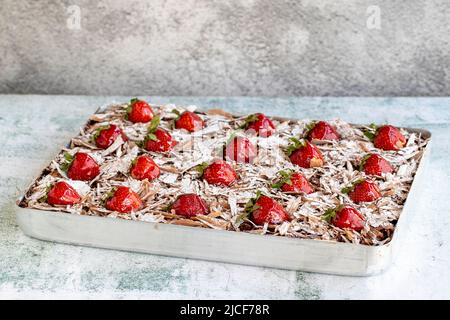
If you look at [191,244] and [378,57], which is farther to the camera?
[378,57]

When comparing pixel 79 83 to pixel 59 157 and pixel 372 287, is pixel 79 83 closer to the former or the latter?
pixel 59 157

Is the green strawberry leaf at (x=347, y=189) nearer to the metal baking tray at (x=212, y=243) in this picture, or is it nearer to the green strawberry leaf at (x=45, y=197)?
the metal baking tray at (x=212, y=243)

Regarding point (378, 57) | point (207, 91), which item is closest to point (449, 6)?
point (378, 57)

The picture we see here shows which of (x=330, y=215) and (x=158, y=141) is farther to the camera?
(x=158, y=141)

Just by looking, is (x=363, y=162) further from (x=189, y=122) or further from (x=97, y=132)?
(x=97, y=132)

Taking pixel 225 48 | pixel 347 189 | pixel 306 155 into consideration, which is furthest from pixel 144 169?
pixel 225 48

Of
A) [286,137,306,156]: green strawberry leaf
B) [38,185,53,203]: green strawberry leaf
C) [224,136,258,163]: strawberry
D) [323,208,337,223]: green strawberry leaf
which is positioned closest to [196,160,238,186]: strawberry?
[224,136,258,163]: strawberry
